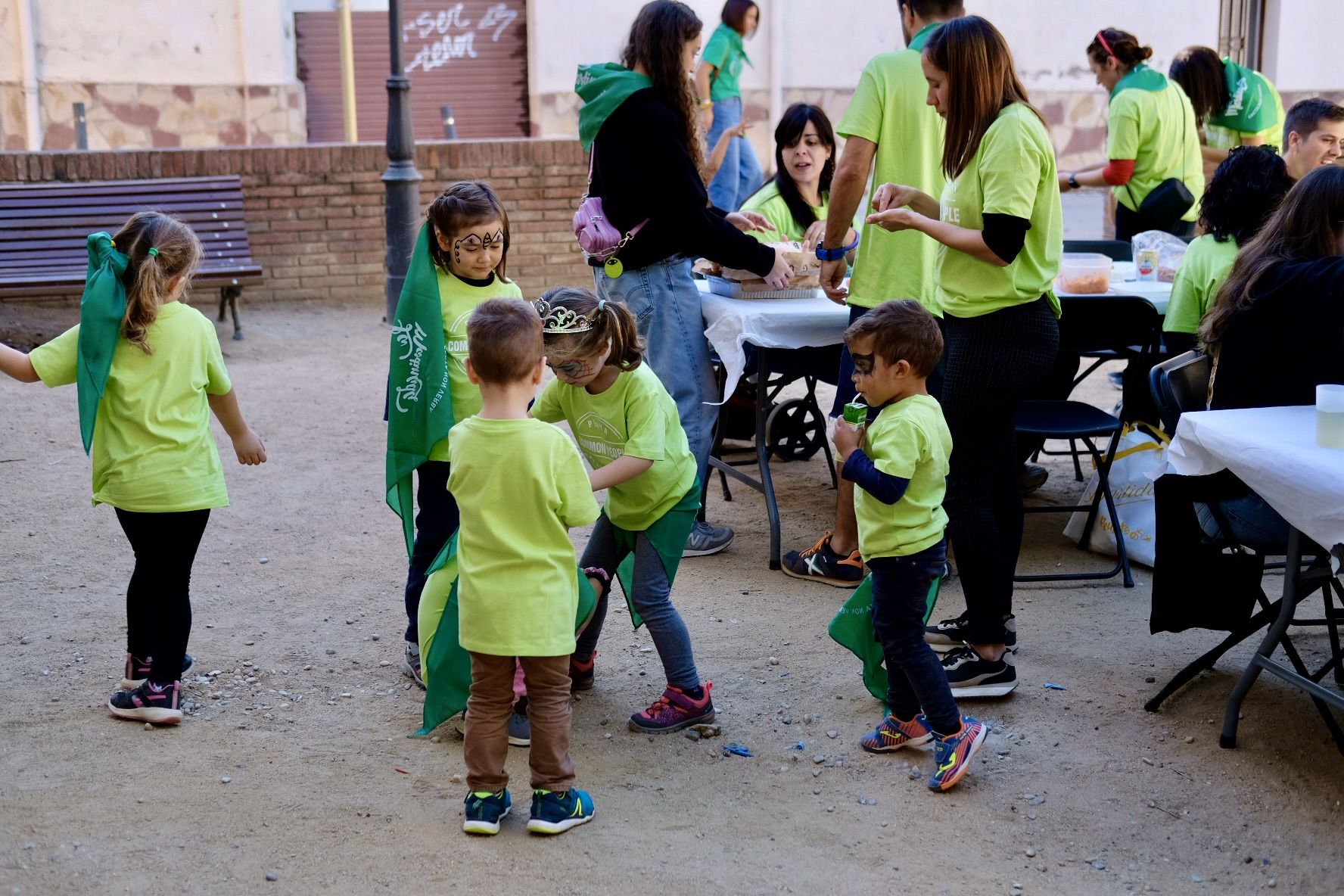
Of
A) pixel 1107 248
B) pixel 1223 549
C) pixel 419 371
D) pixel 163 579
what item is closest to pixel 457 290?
pixel 419 371

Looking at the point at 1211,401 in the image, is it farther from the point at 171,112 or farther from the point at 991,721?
the point at 171,112

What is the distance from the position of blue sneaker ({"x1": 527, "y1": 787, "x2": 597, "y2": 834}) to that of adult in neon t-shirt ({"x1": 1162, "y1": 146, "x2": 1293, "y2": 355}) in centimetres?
263

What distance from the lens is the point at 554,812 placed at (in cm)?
299

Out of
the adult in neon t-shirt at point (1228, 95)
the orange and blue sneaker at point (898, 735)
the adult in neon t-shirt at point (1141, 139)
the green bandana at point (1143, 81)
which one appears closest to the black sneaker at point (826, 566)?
the orange and blue sneaker at point (898, 735)

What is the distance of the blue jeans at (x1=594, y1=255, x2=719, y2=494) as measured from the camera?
4598 millimetres

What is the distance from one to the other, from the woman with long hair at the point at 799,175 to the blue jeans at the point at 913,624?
258 centimetres

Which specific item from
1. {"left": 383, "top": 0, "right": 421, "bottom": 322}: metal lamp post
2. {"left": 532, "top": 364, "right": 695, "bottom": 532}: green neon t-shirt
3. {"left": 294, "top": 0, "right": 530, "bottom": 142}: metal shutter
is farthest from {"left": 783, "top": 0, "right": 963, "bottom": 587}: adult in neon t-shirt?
{"left": 294, "top": 0, "right": 530, "bottom": 142}: metal shutter

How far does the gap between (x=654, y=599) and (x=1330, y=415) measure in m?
1.63

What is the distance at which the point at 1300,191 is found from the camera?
11.6 ft

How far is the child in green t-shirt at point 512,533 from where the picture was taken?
9.30 ft

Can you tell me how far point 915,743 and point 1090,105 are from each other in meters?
14.8

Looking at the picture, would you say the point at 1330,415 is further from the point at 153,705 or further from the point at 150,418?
the point at 153,705

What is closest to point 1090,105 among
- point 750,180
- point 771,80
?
point 771,80

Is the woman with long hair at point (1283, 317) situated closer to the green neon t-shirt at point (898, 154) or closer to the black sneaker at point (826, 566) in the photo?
the green neon t-shirt at point (898, 154)
